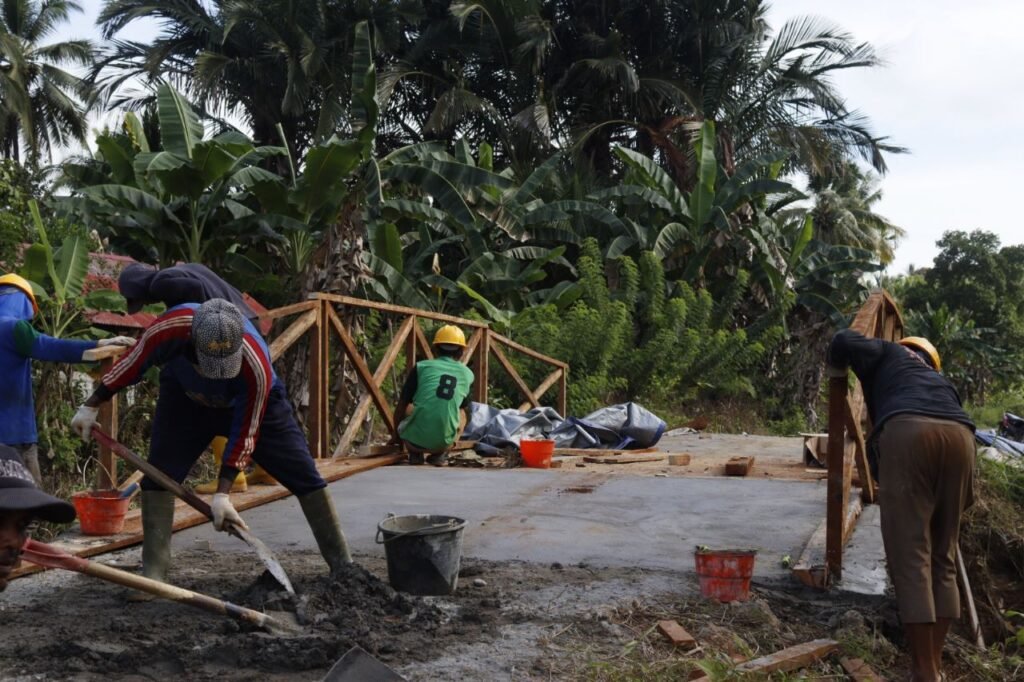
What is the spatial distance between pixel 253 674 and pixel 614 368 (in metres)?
14.1

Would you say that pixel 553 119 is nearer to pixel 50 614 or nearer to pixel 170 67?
pixel 170 67

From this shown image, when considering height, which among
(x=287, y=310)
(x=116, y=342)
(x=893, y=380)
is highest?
(x=287, y=310)

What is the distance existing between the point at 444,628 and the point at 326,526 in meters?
0.95

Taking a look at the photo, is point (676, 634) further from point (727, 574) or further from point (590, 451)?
point (590, 451)

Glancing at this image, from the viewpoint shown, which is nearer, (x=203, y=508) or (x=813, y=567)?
(x=203, y=508)

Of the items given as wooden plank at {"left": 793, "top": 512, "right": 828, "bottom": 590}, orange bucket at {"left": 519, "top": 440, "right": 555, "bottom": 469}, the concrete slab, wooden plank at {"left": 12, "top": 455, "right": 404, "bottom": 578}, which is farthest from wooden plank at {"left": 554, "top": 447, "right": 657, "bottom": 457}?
wooden plank at {"left": 793, "top": 512, "right": 828, "bottom": 590}

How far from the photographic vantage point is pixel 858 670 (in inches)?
145

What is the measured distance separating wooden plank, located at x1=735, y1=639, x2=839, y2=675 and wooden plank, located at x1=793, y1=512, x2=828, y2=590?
64 centimetres

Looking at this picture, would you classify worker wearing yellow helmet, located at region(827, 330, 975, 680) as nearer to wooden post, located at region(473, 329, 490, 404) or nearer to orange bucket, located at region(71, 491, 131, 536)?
orange bucket, located at region(71, 491, 131, 536)

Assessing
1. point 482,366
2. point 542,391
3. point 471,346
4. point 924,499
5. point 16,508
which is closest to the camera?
point 16,508

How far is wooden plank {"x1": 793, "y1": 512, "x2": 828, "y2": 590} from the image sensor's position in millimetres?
4492

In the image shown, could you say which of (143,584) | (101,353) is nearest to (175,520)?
(101,353)

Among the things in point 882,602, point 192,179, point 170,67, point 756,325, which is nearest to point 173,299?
point 882,602

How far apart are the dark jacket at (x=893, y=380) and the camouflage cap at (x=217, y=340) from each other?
2.61 metres
